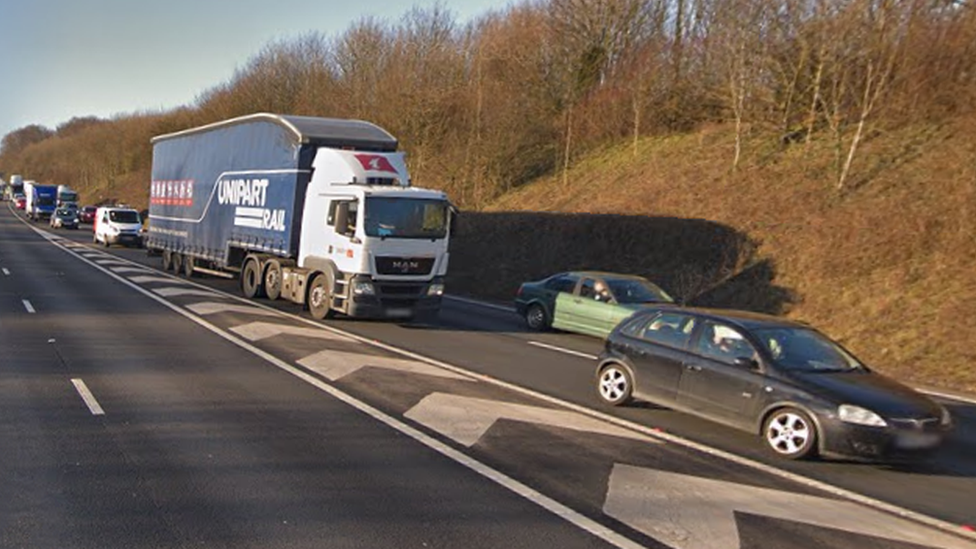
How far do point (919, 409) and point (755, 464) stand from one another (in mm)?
1703

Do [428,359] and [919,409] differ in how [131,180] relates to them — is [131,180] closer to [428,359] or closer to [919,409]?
[428,359]

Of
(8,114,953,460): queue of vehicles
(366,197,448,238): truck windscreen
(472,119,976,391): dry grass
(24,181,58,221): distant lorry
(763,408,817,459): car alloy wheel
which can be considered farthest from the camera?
(24,181,58,221): distant lorry

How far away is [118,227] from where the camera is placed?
43344 millimetres

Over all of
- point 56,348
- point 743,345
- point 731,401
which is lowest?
point 56,348

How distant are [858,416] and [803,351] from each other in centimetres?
133

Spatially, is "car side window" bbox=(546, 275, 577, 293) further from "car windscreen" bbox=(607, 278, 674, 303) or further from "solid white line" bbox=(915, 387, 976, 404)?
"solid white line" bbox=(915, 387, 976, 404)

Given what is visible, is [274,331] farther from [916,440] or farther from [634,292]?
[916,440]

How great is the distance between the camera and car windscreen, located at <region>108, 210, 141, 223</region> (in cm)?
4372

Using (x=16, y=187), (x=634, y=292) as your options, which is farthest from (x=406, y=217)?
(x=16, y=187)

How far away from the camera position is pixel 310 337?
50.6ft

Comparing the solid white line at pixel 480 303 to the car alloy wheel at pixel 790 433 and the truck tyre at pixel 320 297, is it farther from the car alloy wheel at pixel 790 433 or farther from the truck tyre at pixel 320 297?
the car alloy wheel at pixel 790 433

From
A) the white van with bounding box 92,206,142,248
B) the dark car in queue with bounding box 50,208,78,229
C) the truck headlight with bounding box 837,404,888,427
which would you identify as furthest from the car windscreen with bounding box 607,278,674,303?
the dark car in queue with bounding box 50,208,78,229

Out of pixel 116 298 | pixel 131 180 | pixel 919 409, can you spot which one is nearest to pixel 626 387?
pixel 919 409

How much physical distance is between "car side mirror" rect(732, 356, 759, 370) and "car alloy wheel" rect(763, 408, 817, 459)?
55cm
